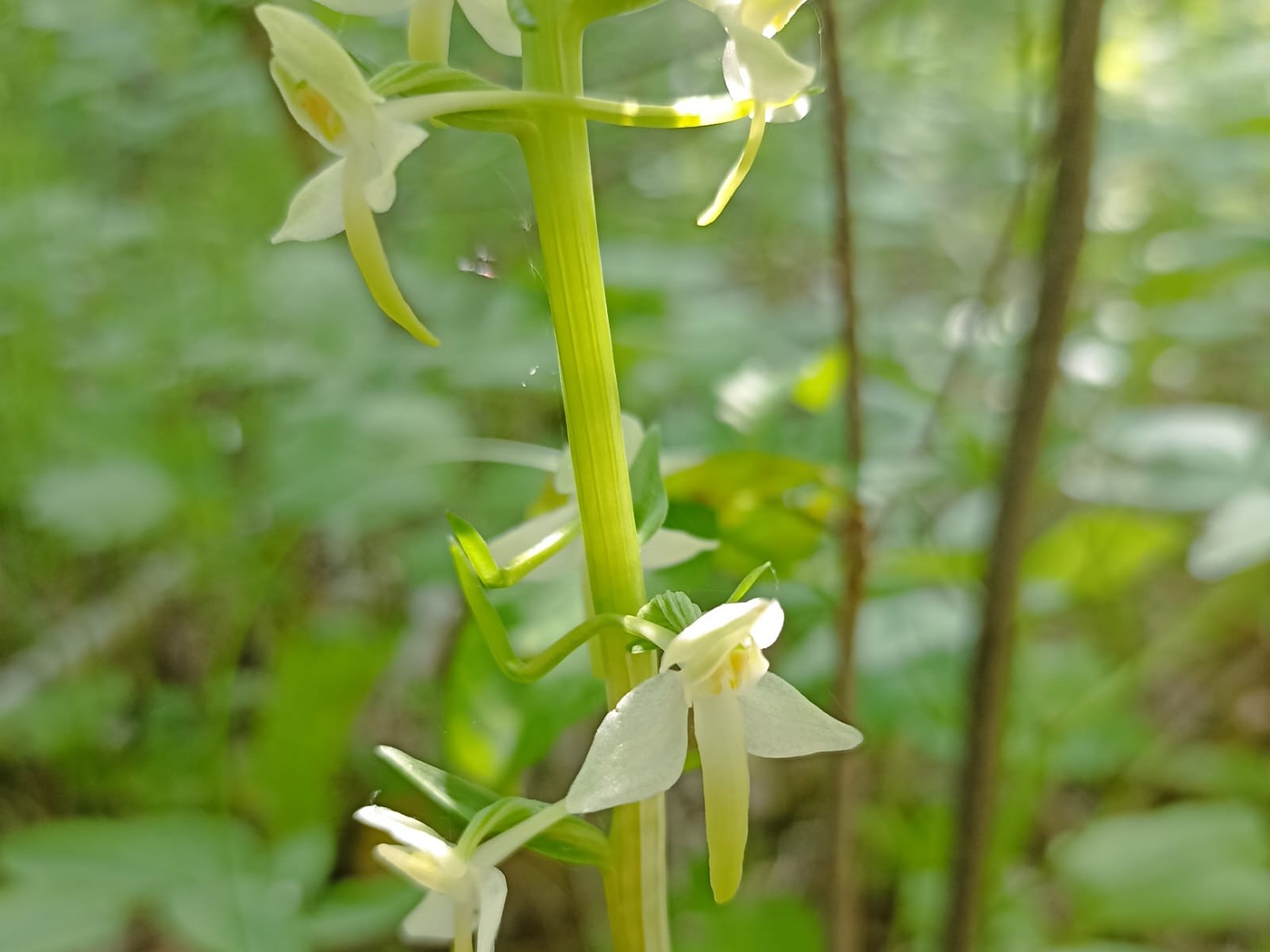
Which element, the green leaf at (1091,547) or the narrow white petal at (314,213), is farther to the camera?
the green leaf at (1091,547)

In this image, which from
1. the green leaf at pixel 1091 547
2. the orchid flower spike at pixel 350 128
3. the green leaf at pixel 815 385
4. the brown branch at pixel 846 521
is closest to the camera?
the orchid flower spike at pixel 350 128

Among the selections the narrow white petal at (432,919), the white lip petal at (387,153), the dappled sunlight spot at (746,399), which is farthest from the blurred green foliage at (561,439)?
the white lip petal at (387,153)

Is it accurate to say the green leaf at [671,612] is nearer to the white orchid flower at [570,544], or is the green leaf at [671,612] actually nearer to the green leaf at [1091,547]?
the white orchid flower at [570,544]

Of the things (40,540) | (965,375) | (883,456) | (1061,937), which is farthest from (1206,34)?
(40,540)

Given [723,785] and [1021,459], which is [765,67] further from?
[1021,459]

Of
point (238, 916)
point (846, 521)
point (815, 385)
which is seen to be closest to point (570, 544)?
point (846, 521)
